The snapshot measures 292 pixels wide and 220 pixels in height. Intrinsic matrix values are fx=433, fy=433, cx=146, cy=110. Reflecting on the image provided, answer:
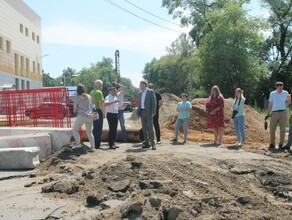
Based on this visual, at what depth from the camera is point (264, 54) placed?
3884cm

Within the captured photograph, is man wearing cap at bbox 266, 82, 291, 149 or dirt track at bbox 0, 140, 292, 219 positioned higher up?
man wearing cap at bbox 266, 82, 291, 149

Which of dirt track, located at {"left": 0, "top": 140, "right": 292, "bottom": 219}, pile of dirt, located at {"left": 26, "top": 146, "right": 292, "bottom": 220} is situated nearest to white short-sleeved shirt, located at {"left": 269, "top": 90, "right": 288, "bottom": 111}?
dirt track, located at {"left": 0, "top": 140, "right": 292, "bottom": 219}

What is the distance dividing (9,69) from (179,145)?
35506 mm

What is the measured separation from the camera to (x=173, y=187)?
673cm

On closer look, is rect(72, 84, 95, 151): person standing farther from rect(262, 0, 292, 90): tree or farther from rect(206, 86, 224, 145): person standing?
rect(262, 0, 292, 90): tree

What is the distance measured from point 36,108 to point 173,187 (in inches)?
314

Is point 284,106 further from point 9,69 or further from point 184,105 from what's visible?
point 9,69

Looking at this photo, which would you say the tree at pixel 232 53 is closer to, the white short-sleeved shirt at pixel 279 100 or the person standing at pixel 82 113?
the white short-sleeved shirt at pixel 279 100

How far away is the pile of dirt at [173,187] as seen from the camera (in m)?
5.45

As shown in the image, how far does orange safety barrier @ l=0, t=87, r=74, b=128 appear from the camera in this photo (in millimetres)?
12969

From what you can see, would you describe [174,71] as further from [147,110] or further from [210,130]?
[147,110]

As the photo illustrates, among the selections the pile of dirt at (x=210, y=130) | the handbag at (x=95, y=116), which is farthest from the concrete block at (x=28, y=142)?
the pile of dirt at (x=210, y=130)

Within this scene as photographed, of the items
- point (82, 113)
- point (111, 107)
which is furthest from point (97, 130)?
point (82, 113)

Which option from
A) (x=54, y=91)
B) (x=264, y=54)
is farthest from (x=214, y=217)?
(x=264, y=54)
